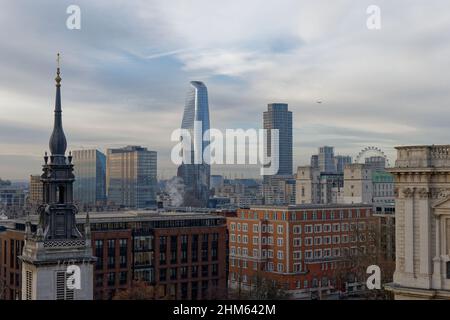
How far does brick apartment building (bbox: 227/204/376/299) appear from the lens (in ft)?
121

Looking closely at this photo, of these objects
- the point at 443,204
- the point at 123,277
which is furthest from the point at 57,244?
the point at 123,277

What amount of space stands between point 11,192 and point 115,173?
2010 centimetres

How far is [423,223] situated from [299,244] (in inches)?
962

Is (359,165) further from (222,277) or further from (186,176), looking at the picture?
(222,277)

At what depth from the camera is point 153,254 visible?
31.6 meters

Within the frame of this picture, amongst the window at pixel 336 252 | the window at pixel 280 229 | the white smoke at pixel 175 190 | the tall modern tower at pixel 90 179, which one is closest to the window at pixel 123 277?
the window at pixel 280 229

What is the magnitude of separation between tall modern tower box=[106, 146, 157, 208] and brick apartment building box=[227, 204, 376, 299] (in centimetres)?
701

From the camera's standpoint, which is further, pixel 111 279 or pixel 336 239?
pixel 336 239

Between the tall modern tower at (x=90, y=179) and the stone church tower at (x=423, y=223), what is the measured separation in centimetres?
3342

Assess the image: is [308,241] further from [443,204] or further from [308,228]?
[443,204]

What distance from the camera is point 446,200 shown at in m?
12.9

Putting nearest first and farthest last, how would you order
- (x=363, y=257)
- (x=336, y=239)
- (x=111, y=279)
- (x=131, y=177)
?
(x=111, y=279), (x=363, y=257), (x=336, y=239), (x=131, y=177)
